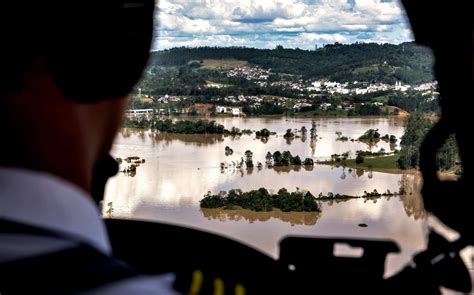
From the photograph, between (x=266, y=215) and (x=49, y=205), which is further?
(x=266, y=215)

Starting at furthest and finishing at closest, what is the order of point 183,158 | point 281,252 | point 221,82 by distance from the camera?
point 183,158 < point 221,82 < point 281,252

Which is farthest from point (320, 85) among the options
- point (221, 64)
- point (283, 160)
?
point (283, 160)

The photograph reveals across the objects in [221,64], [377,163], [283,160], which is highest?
[221,64]

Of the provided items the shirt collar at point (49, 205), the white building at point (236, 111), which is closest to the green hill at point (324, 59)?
the white building at point (236, 111)

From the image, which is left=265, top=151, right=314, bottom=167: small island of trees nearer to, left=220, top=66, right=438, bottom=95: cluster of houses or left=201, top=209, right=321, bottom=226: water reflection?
left=220, top=66, right=438, bottom=95: cluster of houses

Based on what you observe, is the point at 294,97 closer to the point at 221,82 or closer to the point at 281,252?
the point at 221,82

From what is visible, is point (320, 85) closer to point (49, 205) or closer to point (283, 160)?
point (49, 205)

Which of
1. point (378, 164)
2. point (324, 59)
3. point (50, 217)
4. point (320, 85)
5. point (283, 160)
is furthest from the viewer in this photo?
point (283, 160)

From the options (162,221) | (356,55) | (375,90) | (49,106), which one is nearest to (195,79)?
(375,90)

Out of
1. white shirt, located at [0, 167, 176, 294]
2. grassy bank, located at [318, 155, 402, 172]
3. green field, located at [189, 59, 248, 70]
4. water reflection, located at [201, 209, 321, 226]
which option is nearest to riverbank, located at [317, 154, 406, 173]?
grassy bank, located at [318, 155, 402, 172]

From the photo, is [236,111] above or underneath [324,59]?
underneath
